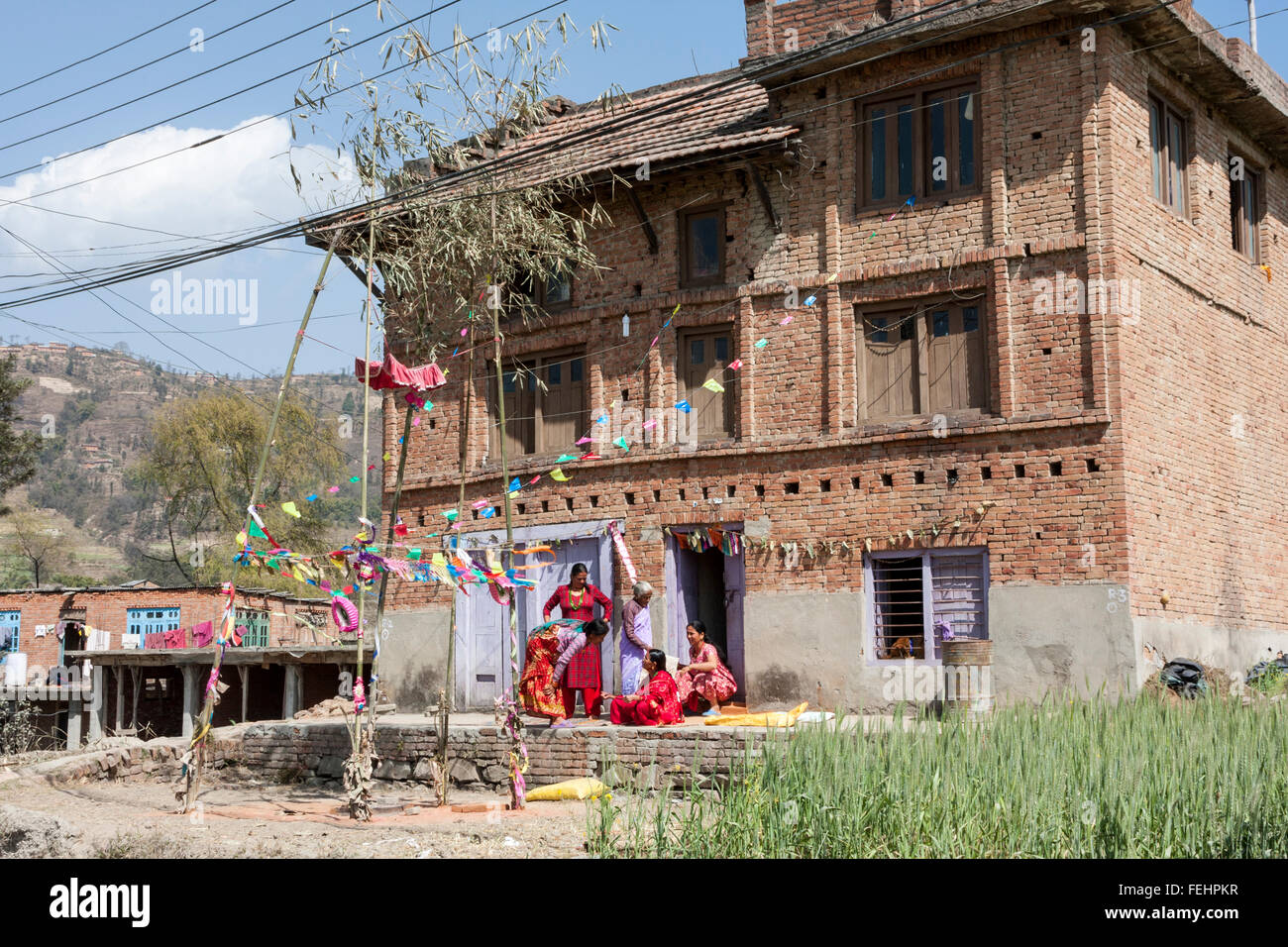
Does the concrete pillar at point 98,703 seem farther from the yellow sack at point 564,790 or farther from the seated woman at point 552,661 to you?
the yellow sack at point 564,790

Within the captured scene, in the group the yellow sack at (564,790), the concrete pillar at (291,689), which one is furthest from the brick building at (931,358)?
the concrete pillar at (291,689)

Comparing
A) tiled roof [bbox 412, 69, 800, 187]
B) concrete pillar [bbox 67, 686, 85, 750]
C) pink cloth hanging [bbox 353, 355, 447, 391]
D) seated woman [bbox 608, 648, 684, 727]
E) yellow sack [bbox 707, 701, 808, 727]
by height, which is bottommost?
concrete pillar [bbox 67, 686, 85, 750]

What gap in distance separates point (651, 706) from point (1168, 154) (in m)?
10.6

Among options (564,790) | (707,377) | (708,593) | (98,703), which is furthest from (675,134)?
(98,703)

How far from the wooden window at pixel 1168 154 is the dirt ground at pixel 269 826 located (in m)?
11.5

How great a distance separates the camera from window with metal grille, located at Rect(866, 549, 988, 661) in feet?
54.2

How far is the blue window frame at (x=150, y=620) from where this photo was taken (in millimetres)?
41344

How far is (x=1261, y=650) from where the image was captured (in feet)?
60.6

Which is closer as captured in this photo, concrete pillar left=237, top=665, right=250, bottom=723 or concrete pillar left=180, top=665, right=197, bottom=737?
concrete pillar left=237, top=665, right=250, bottom=723

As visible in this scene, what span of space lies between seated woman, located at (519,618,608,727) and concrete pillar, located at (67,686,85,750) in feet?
70.9

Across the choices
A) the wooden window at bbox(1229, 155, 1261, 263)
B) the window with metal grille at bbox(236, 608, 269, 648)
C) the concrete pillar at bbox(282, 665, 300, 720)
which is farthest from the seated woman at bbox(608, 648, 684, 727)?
the window with metal grille at bbox(236, 608, 269, 648)

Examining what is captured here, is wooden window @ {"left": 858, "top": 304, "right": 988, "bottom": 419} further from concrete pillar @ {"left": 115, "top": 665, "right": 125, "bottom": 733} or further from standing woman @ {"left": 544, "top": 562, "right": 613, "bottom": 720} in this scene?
concrete pillar @ {"left": 115, "top": 665, "right": 125, "bottom": 733}

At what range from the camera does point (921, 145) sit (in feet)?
56.7
